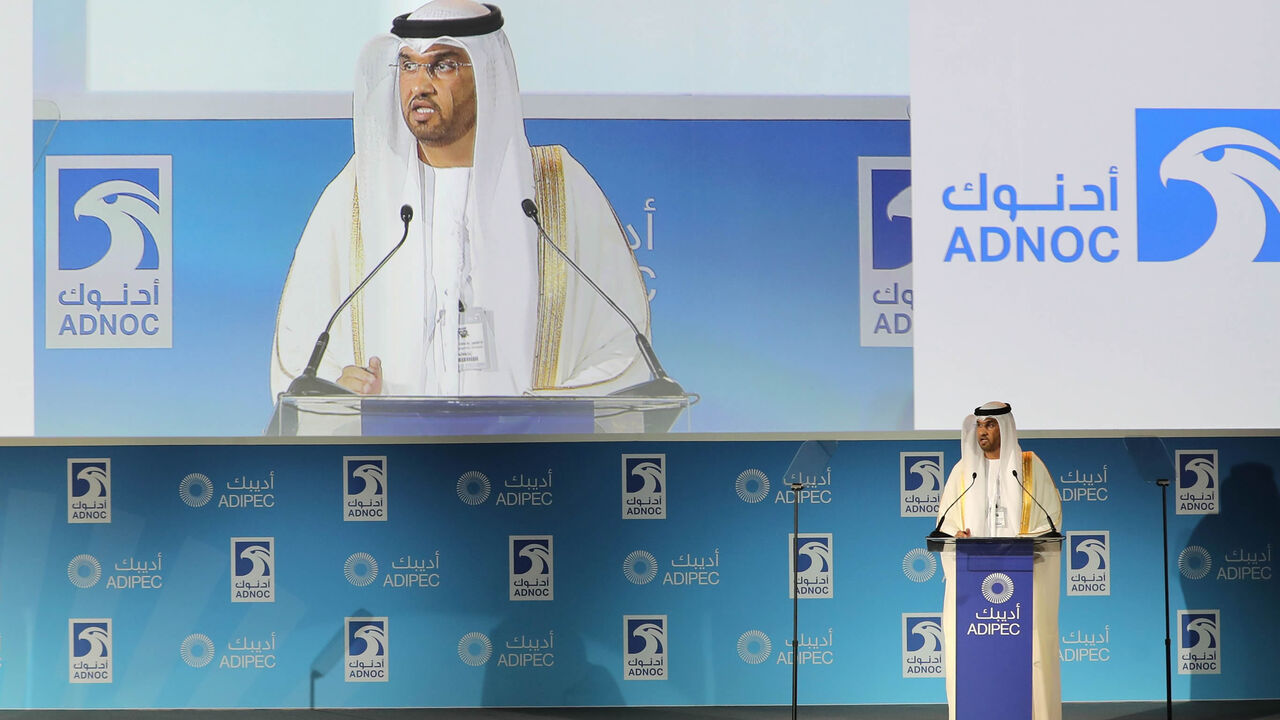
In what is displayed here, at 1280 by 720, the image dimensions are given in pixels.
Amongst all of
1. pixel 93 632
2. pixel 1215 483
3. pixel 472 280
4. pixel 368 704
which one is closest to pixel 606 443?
pixel 472 280

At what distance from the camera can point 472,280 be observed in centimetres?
541

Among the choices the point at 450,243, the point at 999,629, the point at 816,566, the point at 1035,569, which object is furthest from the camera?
the point at 816,566

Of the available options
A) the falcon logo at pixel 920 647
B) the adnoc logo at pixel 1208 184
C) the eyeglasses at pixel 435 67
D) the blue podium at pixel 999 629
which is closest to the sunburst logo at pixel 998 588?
the blue podium at pixel 999 629

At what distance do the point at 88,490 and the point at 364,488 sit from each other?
1.39 m

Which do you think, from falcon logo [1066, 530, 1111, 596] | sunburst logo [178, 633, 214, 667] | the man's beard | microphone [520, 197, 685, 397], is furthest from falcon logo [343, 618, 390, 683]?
falcon logo [1066, 530, 1111, 596]

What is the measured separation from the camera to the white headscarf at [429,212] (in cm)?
541

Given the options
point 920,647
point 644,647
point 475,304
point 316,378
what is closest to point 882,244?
point 475,304

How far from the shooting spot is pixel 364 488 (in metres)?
6.12

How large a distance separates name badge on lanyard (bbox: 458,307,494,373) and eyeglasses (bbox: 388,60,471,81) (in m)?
1.08

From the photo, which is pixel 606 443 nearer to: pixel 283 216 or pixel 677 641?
pixel 677 641

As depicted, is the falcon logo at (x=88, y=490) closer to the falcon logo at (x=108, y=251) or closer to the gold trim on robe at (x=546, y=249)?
the falcon logo at (x=108, y=251)

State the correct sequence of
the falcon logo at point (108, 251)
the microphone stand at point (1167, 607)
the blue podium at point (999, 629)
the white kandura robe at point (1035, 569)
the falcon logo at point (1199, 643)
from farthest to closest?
the falcon logo at point (1199, 643), the microphone stand at point (1167, 607), the falcon logo at point (108, 251), the white kandura robe at point (1035, 569), the blue podium at point (999, 629)

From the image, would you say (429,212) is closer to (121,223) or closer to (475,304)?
(475,304)

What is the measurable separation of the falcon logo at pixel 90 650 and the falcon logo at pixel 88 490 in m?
0.52
